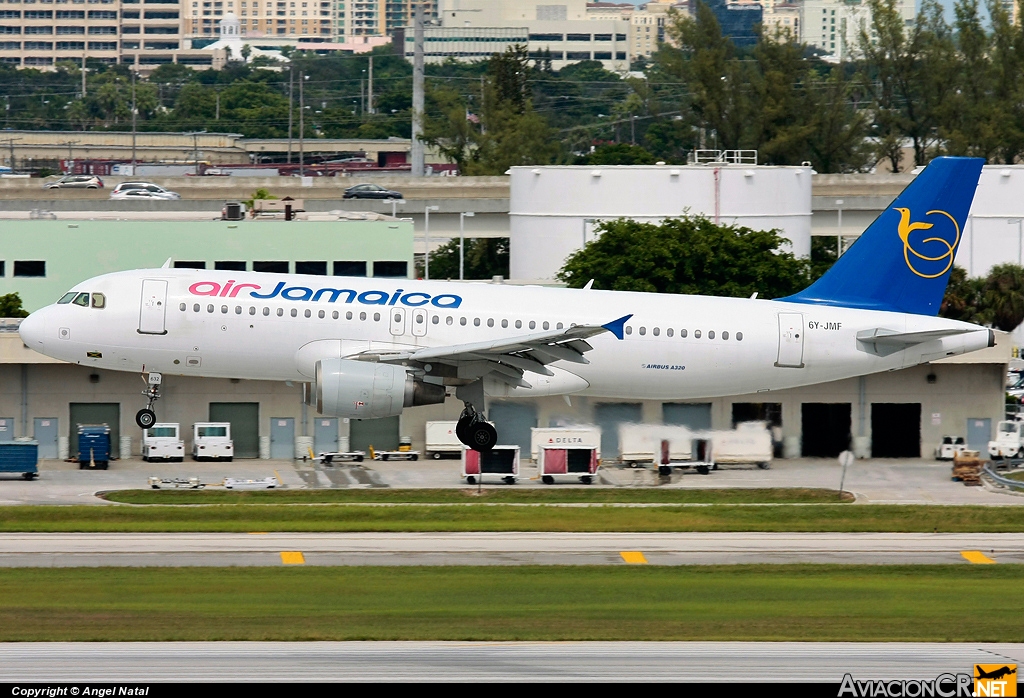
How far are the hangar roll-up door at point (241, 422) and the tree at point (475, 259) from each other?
5476cm

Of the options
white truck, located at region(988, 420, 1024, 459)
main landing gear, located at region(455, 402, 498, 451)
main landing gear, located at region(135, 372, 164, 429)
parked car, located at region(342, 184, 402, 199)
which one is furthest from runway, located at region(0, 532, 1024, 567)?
parked car, located at region(342, 184, 402, 199)

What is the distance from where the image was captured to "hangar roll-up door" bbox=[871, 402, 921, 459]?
6444cm

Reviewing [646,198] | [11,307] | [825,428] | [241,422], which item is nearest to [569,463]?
[825,428]

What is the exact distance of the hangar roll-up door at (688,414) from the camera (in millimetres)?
59812

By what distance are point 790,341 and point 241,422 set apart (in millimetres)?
29682

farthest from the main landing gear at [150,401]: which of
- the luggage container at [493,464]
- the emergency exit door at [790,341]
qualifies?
the luggage container at [493,464]

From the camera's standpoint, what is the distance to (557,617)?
116ft

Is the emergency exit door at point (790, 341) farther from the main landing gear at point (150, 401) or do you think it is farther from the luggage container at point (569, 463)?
the main landing gear at point (150, 401)

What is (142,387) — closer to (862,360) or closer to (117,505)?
(117,505)

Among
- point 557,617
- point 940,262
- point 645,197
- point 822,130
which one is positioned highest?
point 822,130

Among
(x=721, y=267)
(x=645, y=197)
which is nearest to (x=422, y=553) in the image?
(x=721, y=267)

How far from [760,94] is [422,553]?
347 ft

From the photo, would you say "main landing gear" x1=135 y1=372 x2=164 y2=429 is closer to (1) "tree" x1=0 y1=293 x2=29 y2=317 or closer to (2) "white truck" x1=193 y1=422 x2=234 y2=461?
(2) "white truck" x1=193 y1=422 x2=234 y2=461

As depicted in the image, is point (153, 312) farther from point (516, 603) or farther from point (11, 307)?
point (11, 307)
